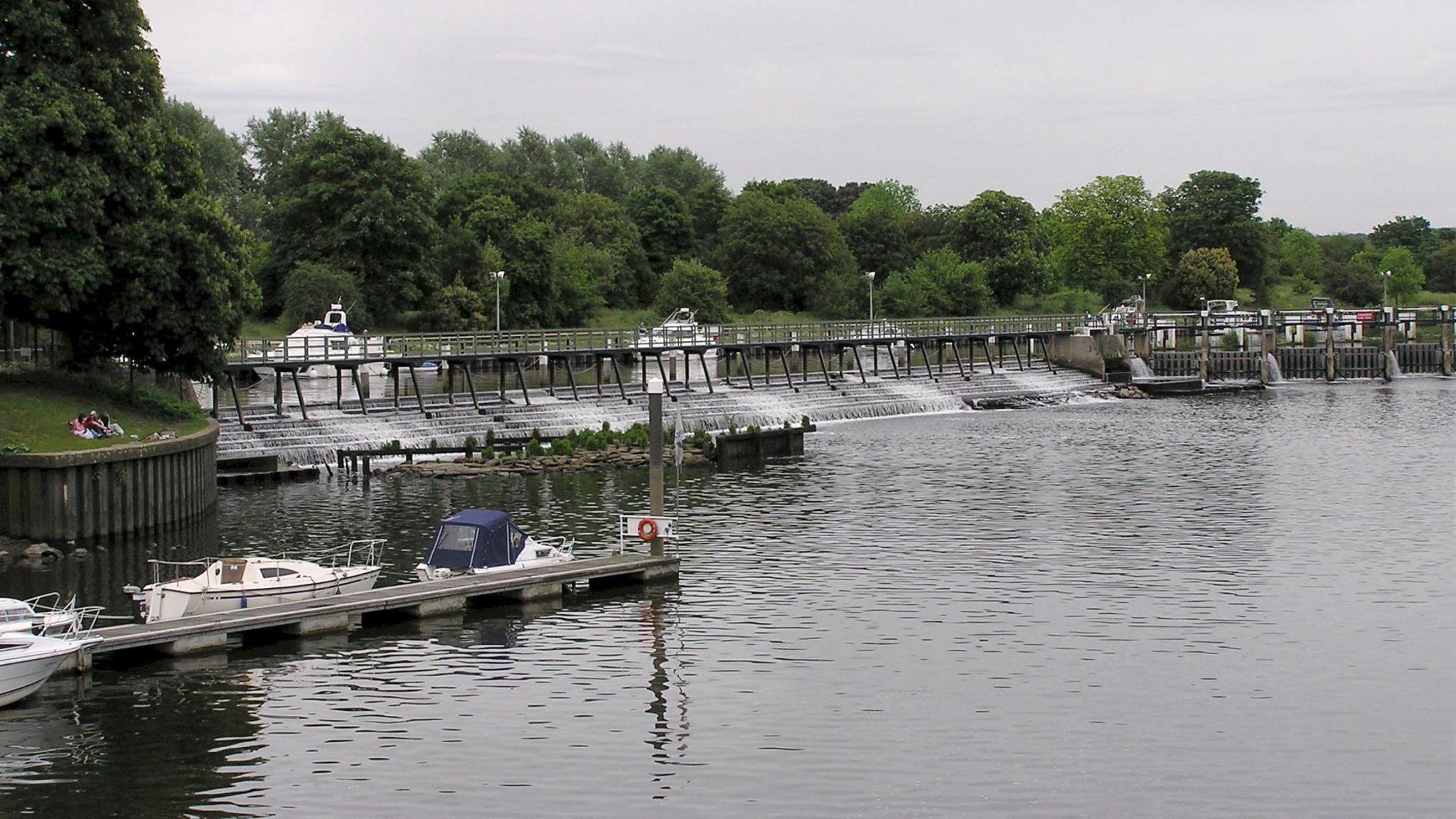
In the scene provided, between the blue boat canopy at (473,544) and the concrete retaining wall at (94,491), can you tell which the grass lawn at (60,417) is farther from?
the blue boat canopy at (473,544)

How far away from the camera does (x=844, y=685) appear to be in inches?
1303

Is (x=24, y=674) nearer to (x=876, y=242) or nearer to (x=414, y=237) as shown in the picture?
(x=414, y=237)

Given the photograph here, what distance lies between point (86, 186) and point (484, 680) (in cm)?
2746

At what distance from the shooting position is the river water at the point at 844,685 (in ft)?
88.3

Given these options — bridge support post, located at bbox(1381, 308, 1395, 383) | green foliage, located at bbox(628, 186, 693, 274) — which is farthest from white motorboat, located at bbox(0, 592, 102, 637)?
green foliage, located at bbox(628, 186, 693, 274)

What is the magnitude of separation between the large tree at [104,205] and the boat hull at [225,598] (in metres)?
18.6

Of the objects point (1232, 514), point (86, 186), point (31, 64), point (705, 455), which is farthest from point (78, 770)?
point (705, 455)

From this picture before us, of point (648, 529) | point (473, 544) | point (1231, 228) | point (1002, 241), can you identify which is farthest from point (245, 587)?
point (1231, 228)

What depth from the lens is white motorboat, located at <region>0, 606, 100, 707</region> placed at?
30.9m

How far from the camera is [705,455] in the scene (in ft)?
237

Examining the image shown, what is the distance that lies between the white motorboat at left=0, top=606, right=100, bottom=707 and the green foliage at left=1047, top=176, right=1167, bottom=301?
15404cm

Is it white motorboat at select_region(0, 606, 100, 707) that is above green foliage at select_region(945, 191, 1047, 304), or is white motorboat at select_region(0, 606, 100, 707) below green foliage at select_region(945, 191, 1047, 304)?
below

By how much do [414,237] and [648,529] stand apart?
83507 millimetres

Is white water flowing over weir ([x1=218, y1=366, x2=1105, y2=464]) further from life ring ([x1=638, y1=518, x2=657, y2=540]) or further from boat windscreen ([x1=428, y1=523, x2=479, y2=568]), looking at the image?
boat windscreen ([x1=428, y1=523, x2=479, y2=568])
